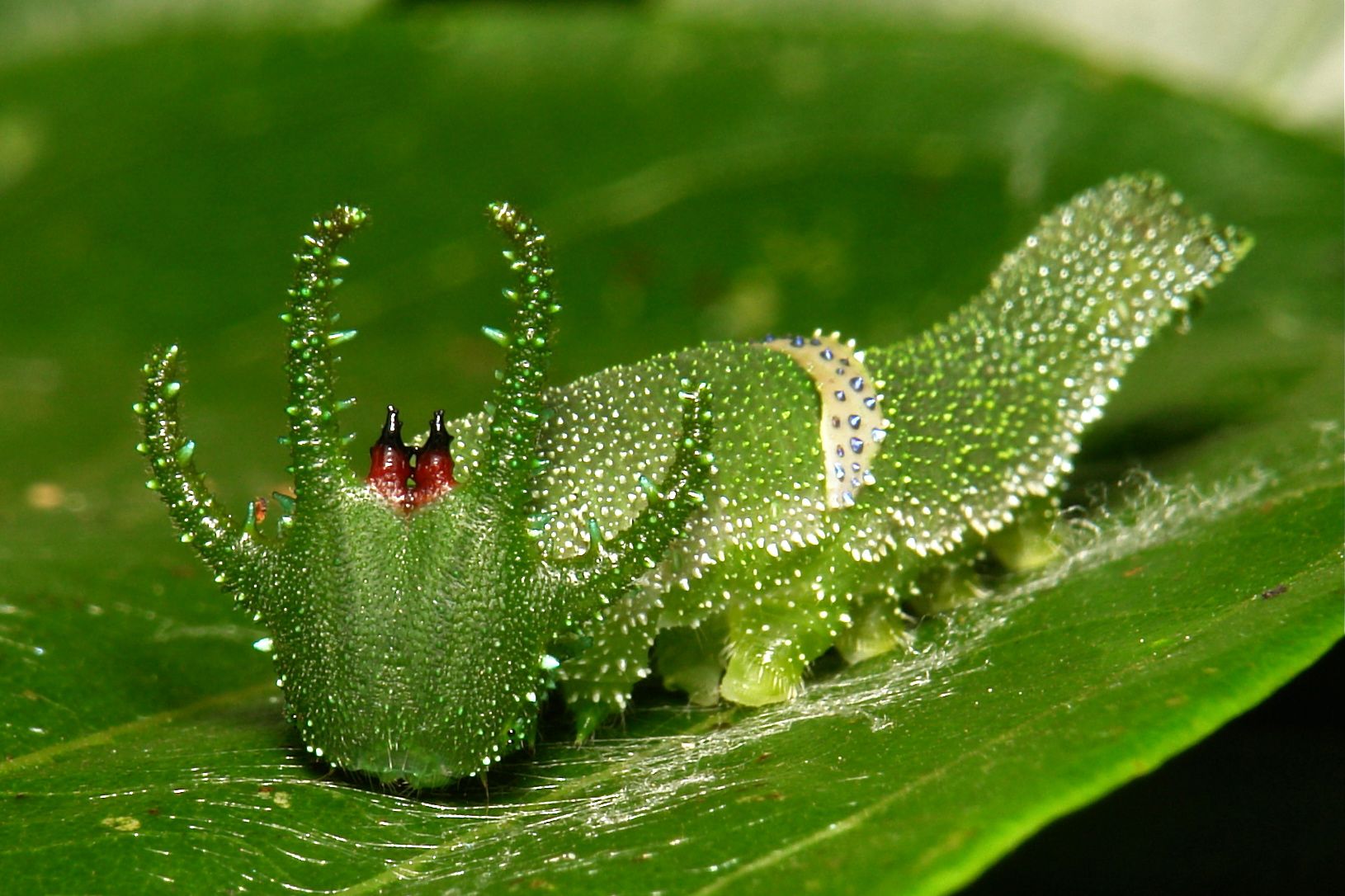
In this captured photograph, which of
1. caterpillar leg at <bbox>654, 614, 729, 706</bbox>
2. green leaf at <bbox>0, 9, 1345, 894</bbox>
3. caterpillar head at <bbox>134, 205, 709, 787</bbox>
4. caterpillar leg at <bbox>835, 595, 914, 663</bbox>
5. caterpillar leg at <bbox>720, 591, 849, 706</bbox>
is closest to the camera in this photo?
caterpillar head at <bbox>134, 205, 709, 787</bbox>

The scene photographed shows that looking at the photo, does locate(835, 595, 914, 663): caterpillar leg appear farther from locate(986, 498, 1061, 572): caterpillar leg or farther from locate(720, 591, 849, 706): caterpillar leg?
locate(986, 498, 1061, 572): caterpillar leg

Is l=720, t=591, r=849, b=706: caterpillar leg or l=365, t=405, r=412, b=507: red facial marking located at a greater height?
l=365, t=405, r=412, b=507: red facial marking

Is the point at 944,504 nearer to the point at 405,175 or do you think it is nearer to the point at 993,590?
the point at 993,590

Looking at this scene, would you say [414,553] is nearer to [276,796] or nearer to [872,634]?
[276,796]

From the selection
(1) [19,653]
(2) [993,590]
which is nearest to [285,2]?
(1) [19,653]

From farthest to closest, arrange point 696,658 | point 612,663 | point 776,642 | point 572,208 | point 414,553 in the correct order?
point 572,208, point 696,658, point 776,642, point 612,663, point 414,553

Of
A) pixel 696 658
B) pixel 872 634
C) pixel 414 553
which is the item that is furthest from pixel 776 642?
pixel 414 553

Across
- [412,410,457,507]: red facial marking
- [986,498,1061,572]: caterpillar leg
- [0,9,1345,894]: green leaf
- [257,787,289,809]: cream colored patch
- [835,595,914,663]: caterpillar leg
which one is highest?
[0,9,1345,894]: green leaf

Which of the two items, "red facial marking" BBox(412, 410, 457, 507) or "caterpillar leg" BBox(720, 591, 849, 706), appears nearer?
"red facial marking" BBox(412, 410, 457, 507)

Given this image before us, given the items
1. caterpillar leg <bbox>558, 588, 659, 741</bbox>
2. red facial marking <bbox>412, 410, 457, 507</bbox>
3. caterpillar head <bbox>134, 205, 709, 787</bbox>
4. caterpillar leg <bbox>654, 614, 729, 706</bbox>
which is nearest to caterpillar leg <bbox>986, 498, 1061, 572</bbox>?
caterpillar leg <bbox>654, 614, 729, 706</bbox>
